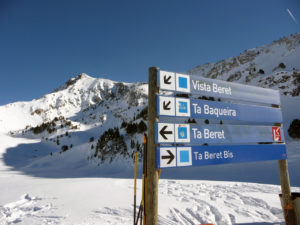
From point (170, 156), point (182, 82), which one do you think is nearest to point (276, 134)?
point (182, 82)

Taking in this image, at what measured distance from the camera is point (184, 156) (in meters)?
2.97

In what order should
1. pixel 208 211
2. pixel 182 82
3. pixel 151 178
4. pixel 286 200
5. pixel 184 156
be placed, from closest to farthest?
A: 1. pixel 151 178
2. pixel 184 156
3. pixel 182 82
4. pixel 286 200
5. pixel 208 211

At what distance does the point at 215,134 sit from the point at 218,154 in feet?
1.26

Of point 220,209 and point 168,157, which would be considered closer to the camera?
point 168,157

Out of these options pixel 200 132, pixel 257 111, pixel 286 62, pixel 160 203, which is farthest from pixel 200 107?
pixel 286 62

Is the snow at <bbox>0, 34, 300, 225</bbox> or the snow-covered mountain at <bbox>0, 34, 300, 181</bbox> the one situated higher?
the snow-covered mountain at <bbox>0, 34, 300, 181</bbox>

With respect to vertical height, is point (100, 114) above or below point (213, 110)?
above

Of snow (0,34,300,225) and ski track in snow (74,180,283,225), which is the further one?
snow (0,34,300,225)

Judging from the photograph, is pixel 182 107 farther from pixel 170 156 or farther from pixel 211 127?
pixel 170 156

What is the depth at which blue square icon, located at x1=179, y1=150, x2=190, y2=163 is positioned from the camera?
2.95 meters

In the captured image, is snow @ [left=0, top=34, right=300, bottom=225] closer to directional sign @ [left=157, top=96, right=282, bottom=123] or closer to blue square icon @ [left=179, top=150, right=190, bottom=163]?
blue square icon @ [left=179, top=150, right=190, bottom=163]

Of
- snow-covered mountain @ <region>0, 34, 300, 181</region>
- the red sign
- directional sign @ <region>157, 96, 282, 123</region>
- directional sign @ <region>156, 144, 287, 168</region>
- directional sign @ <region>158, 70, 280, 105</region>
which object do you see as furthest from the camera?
snow-covered mountain @ <region>0, 34, 300, 181</region>

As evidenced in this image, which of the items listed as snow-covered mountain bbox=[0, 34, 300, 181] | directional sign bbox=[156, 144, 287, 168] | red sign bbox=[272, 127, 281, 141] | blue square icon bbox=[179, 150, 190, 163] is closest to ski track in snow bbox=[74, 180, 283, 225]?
directional sign bbox=[156, 144, 287, 168]

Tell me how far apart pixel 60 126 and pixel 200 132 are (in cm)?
5099
